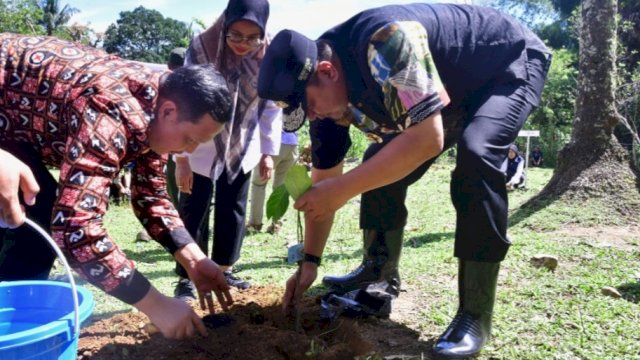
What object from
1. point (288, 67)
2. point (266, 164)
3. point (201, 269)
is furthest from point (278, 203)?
point (266, 164)

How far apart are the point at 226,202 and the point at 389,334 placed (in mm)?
1251

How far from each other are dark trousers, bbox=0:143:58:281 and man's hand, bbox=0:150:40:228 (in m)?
0.73

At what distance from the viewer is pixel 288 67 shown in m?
2.07

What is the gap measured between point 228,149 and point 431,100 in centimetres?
154

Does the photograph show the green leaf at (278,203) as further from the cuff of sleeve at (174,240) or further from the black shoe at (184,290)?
the black shoe at (184,290)

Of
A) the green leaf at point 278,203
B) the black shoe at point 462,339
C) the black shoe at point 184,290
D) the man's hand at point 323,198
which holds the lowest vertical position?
the black shoe at point 184,290

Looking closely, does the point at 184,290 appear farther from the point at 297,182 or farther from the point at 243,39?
the point at 243,39

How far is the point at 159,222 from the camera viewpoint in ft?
7.60

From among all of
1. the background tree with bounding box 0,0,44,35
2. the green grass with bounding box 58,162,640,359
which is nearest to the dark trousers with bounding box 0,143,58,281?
the green grass with bounding box 58,162,640,359

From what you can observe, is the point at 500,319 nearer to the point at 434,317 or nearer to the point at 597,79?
the point at 434,317

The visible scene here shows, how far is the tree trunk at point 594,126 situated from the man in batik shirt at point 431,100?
9.84ft

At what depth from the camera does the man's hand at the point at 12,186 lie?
60.0 inches

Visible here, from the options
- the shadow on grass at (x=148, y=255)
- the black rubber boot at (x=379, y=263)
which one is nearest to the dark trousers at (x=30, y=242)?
the black rubber boot at (x=379, y=263)

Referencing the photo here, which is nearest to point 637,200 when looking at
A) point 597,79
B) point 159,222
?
point 597,79
